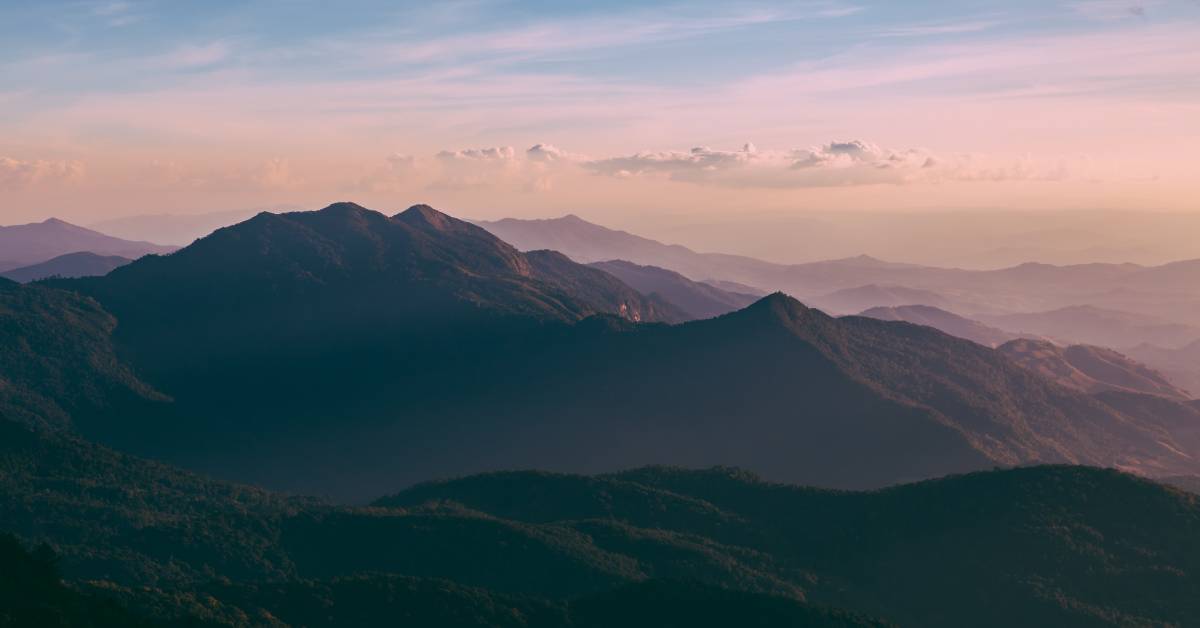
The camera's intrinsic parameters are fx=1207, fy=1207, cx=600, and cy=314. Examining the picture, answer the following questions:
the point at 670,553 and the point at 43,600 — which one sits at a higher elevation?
the point at 43,600

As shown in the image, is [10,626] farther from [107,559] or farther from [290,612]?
[107,559]

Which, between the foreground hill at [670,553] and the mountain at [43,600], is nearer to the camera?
the mountain at [43,600]

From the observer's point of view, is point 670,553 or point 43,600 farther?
point 670,553

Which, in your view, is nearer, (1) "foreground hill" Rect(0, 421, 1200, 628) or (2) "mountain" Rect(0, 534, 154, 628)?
(2) "mountain" Rect(0, 534, 154, 628)

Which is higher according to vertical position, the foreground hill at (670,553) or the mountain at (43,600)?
the mountain at (43,600)

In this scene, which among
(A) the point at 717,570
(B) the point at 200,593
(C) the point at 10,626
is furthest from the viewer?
(A) the point at 717,570

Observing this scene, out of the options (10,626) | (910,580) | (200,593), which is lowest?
(910,580)

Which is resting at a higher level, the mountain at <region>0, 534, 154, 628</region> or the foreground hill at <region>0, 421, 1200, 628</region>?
the mountain at <region>0, 534, 154, 628</region>

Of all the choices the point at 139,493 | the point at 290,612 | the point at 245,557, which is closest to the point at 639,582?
the point at 290,612
